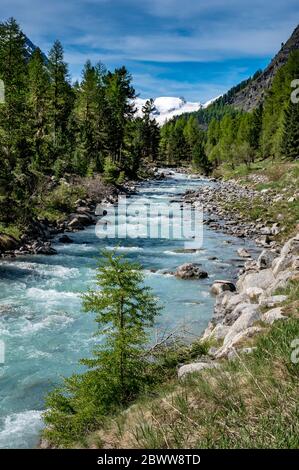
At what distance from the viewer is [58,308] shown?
16.0 meters

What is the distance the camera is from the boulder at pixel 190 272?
20.4m

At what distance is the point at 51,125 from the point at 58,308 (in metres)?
42.0

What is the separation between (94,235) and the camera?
29500mm

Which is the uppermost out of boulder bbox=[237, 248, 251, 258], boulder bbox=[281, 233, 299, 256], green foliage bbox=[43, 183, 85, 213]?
green foliage bbox=[43, 183, 85, 213]

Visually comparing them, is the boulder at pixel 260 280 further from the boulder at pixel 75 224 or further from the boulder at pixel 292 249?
the boulder at pixel 75 224

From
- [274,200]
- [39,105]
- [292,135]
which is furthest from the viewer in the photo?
[292,135]

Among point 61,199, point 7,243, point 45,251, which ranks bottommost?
point 45,251

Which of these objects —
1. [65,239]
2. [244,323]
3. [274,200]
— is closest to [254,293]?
[244,323]

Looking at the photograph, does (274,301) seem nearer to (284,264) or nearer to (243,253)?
(284,264)

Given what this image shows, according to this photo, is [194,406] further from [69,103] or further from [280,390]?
[69,103]

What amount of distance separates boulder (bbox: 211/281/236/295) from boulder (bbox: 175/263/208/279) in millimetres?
2102

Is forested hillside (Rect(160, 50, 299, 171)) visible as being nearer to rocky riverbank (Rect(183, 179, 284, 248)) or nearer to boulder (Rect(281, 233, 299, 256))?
rocky riverbank (Rect(183, 179, 284, 248))

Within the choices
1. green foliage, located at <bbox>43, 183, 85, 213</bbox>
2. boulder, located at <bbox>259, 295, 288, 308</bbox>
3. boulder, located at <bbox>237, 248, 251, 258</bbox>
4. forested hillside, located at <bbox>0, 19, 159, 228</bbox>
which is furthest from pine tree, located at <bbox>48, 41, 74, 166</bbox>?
boulder, located at <bbox>259, 295, 288, 308</bbox>

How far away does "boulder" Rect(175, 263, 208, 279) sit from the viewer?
20359 mm
